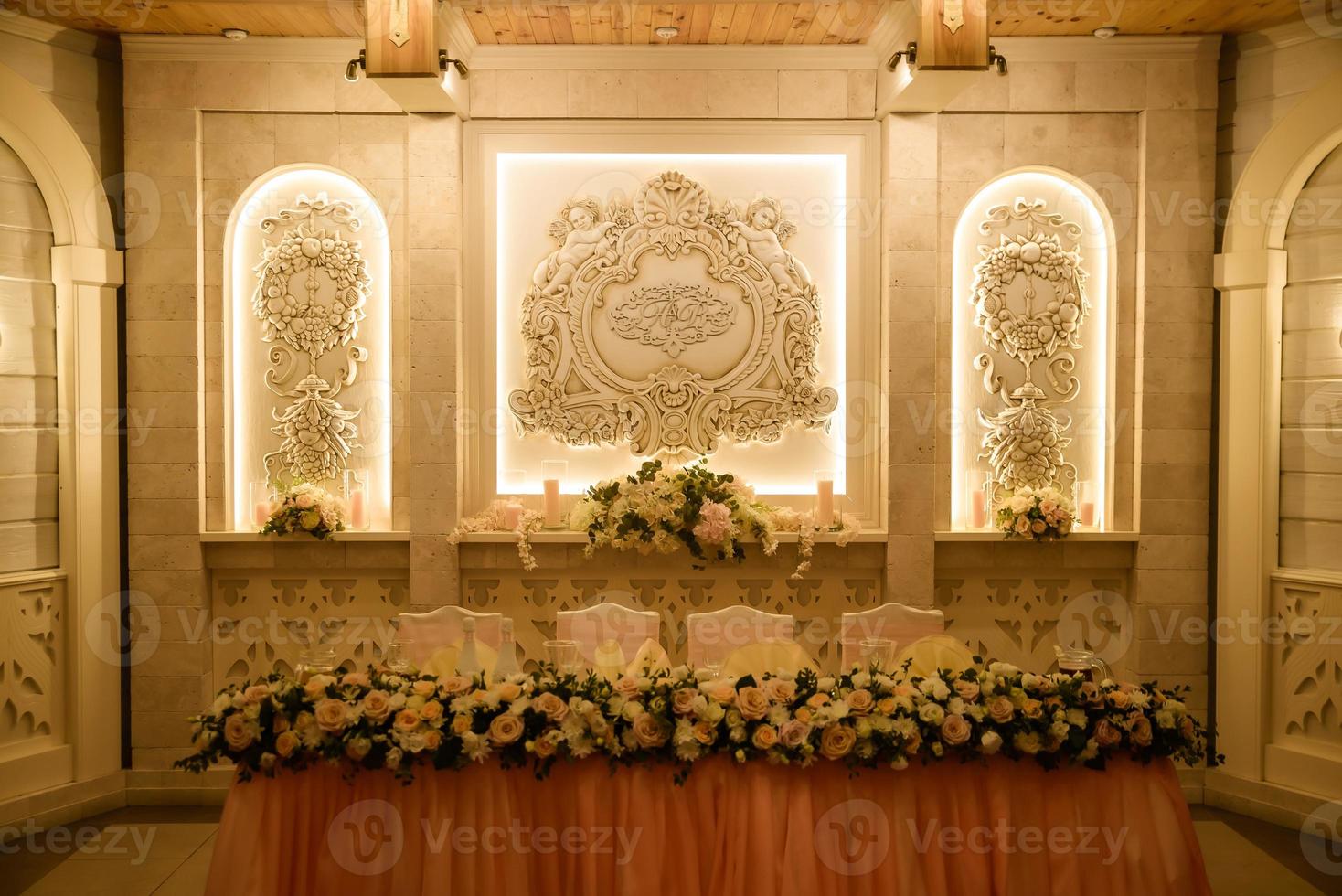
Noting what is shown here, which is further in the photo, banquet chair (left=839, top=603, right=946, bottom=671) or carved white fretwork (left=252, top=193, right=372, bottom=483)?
carved white fretwork (left=252, top=193, right=372, bottom=483)

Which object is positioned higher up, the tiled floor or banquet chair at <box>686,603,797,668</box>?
banquet chair at <box>686,603,797,668</box>

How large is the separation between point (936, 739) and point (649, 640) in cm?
142

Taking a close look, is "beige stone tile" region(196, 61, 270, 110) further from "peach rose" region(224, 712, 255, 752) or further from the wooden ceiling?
"peach rose" region(224, 712, 255, 752)

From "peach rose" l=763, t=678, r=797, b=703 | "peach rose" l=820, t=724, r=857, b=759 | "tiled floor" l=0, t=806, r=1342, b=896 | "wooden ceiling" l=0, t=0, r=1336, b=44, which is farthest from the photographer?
"wooden ceiling" l=0, t=0, r=1336, b=44

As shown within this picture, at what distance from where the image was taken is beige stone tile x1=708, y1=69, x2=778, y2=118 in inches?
206

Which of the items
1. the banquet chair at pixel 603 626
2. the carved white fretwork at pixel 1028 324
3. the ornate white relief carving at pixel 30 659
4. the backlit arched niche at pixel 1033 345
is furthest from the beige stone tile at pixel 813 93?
the ornate white relief carving at pixel 30 659

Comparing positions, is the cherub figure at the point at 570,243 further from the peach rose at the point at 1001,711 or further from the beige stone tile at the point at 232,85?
the peach rose at the point at 1001,711

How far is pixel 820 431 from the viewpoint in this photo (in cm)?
539

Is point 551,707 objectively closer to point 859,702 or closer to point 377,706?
point 377,706

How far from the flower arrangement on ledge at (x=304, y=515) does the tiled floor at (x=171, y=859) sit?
1.64 metres

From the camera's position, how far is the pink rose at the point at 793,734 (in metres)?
2.90

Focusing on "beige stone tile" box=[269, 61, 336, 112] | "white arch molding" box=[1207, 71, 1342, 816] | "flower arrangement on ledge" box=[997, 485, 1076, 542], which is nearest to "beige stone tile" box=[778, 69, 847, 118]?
"white arch molding" box=[1207, 71, 1342, 816]

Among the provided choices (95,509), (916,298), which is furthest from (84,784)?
(916,298)

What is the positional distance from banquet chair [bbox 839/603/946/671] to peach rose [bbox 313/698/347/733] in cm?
238
